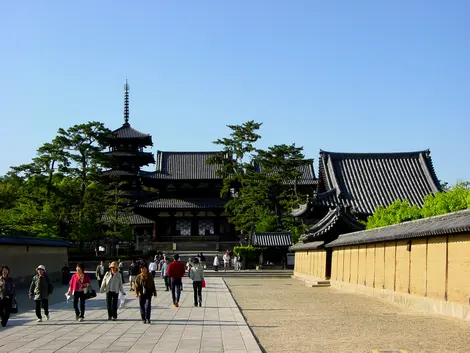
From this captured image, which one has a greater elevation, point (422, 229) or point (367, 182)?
point (367, 182)

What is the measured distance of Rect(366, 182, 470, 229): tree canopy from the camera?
37.8 meters

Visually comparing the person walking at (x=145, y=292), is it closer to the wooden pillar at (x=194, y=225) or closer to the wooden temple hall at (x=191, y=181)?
the wooden temple hall at (x=191, y=181)

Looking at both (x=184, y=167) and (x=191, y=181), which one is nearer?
(x=191, y=181)

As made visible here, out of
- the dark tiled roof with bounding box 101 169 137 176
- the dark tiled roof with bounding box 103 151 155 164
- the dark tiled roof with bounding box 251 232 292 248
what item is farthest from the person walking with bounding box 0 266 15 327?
the dark tiled roof with bounding box 103 151 155 164

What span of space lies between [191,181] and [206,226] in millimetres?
5847

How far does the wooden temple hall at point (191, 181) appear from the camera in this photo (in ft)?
168

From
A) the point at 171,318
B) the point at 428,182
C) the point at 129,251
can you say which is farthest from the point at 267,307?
the point at 129,251

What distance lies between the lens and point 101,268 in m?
27.9

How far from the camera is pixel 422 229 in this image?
20219 mm

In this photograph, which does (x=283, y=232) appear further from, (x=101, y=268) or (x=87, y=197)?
(x=101, y=268)

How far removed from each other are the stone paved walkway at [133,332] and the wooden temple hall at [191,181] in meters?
33.1

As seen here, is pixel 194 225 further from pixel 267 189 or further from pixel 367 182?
pixel 367 182

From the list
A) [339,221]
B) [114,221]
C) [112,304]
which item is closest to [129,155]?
[114,221]

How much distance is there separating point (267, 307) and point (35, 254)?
15071 mm
